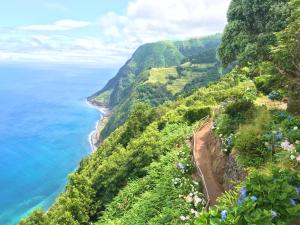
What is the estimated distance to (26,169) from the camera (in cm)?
13312

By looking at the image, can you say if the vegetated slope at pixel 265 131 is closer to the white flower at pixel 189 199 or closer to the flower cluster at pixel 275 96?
the flower cluster at pixel 275 96

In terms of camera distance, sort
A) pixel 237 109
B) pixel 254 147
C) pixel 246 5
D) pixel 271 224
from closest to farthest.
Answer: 1. pixel 271 224
2. pixel 254 147
3. pixel 237 109
4. pixel 246 5

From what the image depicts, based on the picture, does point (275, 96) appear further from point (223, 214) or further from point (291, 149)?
point (223, 214)

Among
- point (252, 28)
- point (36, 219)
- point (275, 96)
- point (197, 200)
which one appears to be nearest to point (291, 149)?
point (197, 200)

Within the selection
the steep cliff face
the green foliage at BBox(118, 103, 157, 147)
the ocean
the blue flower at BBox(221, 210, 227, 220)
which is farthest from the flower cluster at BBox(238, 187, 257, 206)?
the ocean

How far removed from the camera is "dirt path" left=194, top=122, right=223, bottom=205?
17.9m

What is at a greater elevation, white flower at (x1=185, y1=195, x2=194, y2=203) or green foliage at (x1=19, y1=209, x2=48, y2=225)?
white flower at (x1=185, y1=195, x2=194, y2=203)

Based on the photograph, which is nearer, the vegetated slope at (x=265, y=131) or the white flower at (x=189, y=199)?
the vegetated slope at (x=265, y=131)

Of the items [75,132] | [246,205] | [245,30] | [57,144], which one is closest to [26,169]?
[57,144]

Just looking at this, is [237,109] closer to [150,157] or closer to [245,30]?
[150,157]

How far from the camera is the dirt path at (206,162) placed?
17.9 meters

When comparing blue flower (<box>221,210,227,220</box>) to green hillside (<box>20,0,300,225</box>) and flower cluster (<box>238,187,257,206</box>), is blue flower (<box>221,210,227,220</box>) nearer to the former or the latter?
green hillside (<box>20,0,300,225</box>)

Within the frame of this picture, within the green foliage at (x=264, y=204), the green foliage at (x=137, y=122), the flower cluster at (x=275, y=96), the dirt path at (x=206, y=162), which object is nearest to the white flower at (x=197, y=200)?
the dirt path at (x=206, y=162)

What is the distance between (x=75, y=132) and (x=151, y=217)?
17597 centimetres
